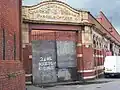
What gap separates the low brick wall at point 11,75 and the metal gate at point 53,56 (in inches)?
542

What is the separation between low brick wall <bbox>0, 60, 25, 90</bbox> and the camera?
1453 cm

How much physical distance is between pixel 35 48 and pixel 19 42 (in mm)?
13241

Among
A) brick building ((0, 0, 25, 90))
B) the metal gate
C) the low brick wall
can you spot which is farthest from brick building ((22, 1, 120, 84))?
the low brick wall

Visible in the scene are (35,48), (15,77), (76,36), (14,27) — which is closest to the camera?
(15,77)

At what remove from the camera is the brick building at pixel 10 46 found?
15016 mm

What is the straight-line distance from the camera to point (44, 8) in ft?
109

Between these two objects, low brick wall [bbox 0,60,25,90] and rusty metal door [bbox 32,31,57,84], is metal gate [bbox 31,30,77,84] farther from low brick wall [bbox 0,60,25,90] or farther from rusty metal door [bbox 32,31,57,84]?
low brick wall [bbox 0,60,25,90]

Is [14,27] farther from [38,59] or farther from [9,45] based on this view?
[38,59]

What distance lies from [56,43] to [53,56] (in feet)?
3.95

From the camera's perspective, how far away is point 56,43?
34.0 m

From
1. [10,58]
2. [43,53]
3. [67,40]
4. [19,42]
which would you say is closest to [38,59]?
[43,53]

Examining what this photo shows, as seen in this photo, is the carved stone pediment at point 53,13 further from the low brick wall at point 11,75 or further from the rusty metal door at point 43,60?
the low brick wall at point 11,75

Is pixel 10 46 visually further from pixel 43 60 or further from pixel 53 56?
pixel 53 56

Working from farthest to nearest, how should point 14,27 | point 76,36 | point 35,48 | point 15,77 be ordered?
point 76,36
point 35,48
point 14,27
point 15,77
